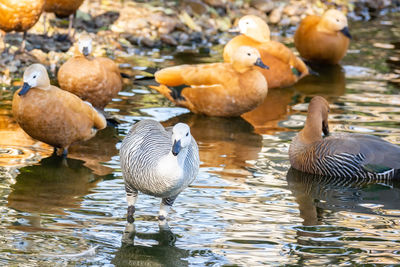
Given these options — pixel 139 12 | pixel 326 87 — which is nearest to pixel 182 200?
pixel 326 87

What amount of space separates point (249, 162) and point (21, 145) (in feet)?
7.44

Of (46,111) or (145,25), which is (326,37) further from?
(46,111)

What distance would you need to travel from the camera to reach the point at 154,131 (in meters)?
5.47

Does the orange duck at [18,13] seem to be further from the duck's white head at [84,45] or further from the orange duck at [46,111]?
the orange duck at [46,111]

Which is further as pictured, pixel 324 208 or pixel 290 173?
pixel 290 173

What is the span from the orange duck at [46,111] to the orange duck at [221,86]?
1845mm

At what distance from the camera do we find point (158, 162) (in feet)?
16.5

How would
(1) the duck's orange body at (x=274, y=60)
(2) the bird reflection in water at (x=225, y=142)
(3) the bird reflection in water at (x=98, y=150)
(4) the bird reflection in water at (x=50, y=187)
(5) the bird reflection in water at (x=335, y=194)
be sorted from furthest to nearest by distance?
(1) the duck's orange body at (x=274, y=60) → (2) the bird reflection in water at (x=225, y=142) → (3) the bird reflection in water at (x=98, y=150) → (5) the bird reflection in water at (x=335, y=194) → (4) the bird reflection in water at (x=50, y=187)

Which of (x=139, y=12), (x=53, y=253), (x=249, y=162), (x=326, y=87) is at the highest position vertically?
(x=139, y=12)

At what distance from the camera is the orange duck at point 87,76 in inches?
309

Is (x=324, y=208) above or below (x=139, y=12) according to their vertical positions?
below

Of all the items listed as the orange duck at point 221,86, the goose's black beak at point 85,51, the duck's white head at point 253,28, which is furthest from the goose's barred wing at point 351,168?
the duck's white head at point 253,28

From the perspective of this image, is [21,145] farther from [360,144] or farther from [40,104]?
[360,144]

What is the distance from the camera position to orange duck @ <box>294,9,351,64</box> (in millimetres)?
10883
